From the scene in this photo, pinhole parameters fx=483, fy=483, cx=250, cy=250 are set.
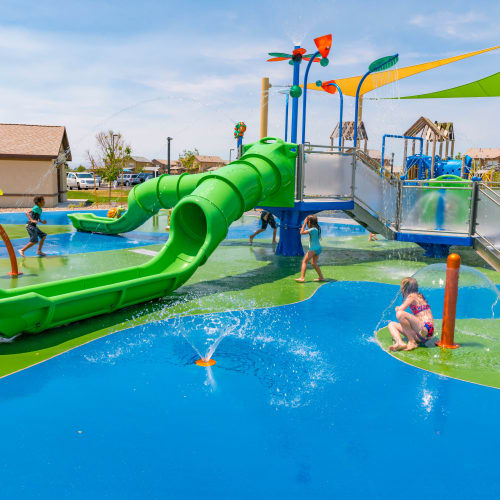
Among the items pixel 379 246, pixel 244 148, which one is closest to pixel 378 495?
pixel 244 148

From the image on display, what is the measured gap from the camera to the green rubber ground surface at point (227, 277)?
6.19 meters

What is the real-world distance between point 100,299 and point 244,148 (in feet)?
22.1

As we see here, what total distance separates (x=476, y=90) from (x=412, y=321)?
18.2 meters

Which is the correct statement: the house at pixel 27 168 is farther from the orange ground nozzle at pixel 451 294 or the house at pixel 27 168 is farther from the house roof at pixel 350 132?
the orange ground nozzle at pixel 451 294

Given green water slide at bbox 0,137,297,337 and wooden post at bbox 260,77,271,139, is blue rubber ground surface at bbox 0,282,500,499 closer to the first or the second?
green water slide at bbox 0,137,297,337

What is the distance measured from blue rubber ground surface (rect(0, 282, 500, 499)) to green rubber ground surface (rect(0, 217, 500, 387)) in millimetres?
574

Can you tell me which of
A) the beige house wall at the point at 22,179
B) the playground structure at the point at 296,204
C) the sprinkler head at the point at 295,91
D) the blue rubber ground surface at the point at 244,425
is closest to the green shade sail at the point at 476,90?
the playground structure at the point at 296,204

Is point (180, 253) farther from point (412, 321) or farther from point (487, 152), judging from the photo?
point (487, 152)

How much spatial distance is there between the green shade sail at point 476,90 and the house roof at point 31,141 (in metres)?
20.0

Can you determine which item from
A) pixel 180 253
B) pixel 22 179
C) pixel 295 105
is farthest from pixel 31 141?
pixel 180 253

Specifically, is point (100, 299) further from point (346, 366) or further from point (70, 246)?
point (70, 246)

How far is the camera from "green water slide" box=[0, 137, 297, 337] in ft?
20.4

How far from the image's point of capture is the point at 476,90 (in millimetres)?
20750

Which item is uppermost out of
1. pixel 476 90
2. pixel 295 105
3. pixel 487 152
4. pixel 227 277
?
pixel 487 152
